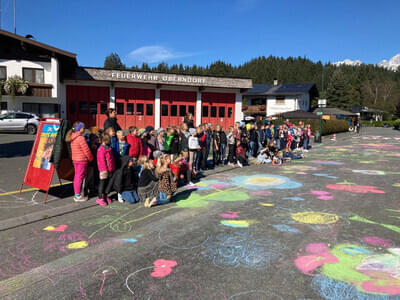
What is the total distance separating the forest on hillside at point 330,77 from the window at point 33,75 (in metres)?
61.3

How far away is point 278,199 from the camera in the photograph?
7559 millimetres

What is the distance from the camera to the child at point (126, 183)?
705cm

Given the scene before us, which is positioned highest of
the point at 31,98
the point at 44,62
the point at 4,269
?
the point at 44,62

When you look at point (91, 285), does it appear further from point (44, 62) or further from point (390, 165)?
point (44, 62)

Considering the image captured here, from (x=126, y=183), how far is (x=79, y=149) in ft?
4.24

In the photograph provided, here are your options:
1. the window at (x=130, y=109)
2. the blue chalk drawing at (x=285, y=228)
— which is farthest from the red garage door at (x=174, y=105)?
the blue chalk drawing at (x=285, y=228)

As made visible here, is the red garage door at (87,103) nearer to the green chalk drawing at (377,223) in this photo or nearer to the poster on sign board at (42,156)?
the poster on sign board at (42,156)

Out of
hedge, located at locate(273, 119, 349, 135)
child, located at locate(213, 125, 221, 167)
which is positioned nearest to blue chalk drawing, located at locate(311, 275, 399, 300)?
child, located at locate(213, 125, 221, 167)

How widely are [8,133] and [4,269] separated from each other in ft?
66.6

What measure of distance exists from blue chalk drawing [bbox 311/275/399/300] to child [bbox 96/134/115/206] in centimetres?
480

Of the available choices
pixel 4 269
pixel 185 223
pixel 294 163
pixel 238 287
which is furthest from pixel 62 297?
pixel 294 163

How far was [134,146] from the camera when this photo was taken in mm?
8398

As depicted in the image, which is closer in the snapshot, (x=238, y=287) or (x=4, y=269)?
(x=238, y=287)

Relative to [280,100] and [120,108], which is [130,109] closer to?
[120,108]
